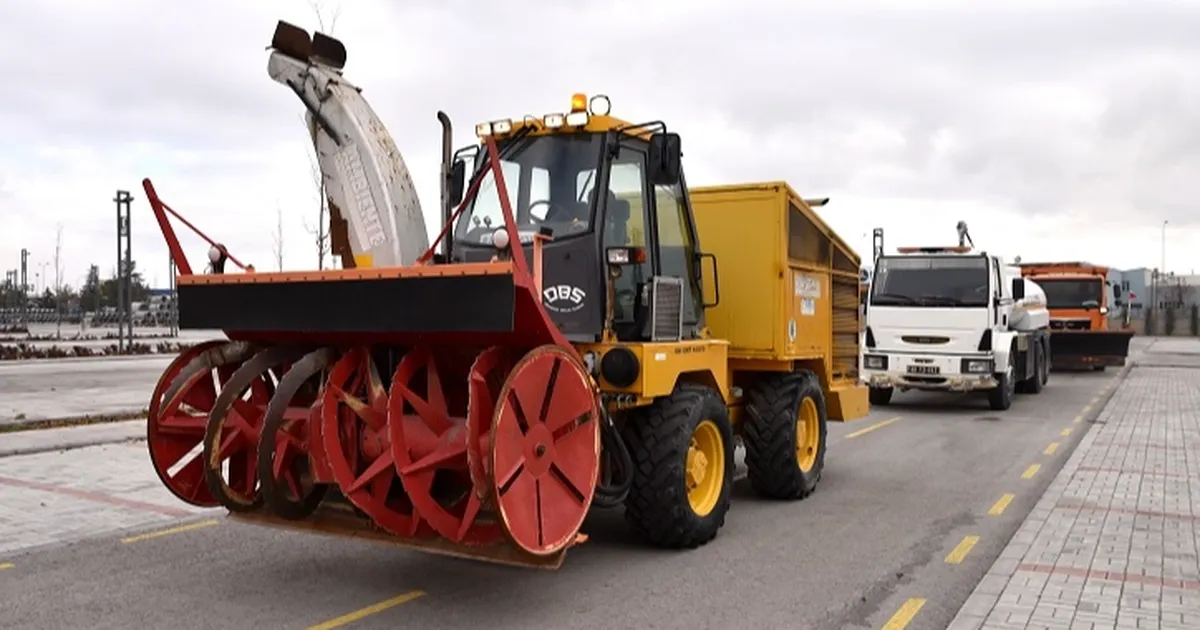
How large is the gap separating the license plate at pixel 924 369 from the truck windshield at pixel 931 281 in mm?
1032

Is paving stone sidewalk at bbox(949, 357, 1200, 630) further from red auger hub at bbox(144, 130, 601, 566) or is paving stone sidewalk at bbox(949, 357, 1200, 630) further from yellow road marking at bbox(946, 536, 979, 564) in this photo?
red auger hub at bbox(144, 130, 601, 566)

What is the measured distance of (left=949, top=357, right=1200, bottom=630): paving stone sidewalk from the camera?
589 cm

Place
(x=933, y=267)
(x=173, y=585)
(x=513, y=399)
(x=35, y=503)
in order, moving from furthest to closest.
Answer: (x=933, y=267), (x=35, y=503), (x=173, y=585), (x=513, y=399)

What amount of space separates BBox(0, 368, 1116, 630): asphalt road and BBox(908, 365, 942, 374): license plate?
8092 mm

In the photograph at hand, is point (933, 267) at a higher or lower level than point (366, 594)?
higher

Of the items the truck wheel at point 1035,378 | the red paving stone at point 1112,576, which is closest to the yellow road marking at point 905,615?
the red paving stone at point 1112,576

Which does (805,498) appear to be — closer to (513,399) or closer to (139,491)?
(513,399)

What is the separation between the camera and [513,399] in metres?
5.50

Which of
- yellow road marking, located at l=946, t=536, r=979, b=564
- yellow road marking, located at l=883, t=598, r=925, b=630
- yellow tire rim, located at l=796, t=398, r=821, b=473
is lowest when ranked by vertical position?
yellow road marking, located at l=883, t=598, r=925, b=630

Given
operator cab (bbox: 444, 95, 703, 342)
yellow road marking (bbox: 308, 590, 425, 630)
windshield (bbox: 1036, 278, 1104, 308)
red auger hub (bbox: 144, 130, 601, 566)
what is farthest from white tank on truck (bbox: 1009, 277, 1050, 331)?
yellow road marking (bbox: 308, 590, 425, 630)

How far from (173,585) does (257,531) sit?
4.82 feet

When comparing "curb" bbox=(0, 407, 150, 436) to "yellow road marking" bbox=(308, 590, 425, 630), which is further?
"curb" bbox=(0, 407, 150, 436)

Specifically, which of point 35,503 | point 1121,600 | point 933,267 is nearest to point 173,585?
point 35,503

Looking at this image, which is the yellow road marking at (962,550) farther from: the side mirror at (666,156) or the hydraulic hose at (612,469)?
the side mirror at (666,156)
